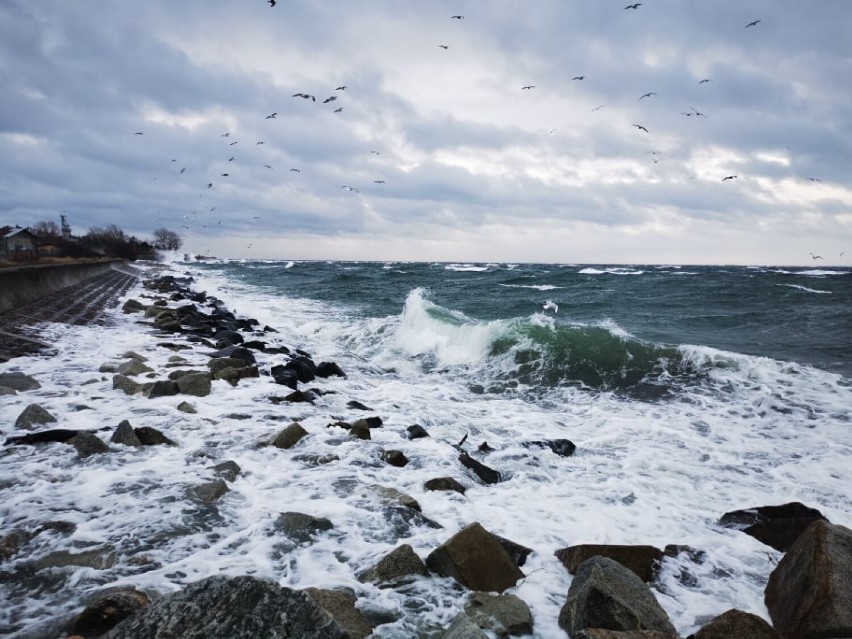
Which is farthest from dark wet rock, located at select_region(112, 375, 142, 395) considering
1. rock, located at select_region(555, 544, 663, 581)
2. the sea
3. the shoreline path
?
rock, located at select_region(555, 544, 663, 581)

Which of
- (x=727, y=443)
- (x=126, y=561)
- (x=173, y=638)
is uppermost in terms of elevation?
(x=173, y=638)

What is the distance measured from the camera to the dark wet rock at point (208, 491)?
164 inches

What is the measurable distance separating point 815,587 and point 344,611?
2777 mm

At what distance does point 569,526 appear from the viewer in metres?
4.33

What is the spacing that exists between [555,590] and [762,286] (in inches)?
1333

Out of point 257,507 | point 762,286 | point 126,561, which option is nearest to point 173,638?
point 126,561

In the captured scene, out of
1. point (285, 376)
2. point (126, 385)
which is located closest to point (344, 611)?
point (126, 385)

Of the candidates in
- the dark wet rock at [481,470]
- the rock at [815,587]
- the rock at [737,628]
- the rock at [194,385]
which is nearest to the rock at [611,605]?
the rock at [737,628]

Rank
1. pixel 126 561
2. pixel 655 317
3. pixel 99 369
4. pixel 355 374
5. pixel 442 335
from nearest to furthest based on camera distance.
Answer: pixel 126 561
pixel 99 369
pixel 355 374
pixel 442 335
pixel 655 317

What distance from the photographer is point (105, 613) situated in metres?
2.62

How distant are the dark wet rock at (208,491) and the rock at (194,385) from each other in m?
3.16

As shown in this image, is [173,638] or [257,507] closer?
[173,638]

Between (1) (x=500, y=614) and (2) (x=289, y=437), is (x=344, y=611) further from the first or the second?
(2) (x=289, y=437)

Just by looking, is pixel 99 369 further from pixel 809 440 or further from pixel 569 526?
pixel 809 440
